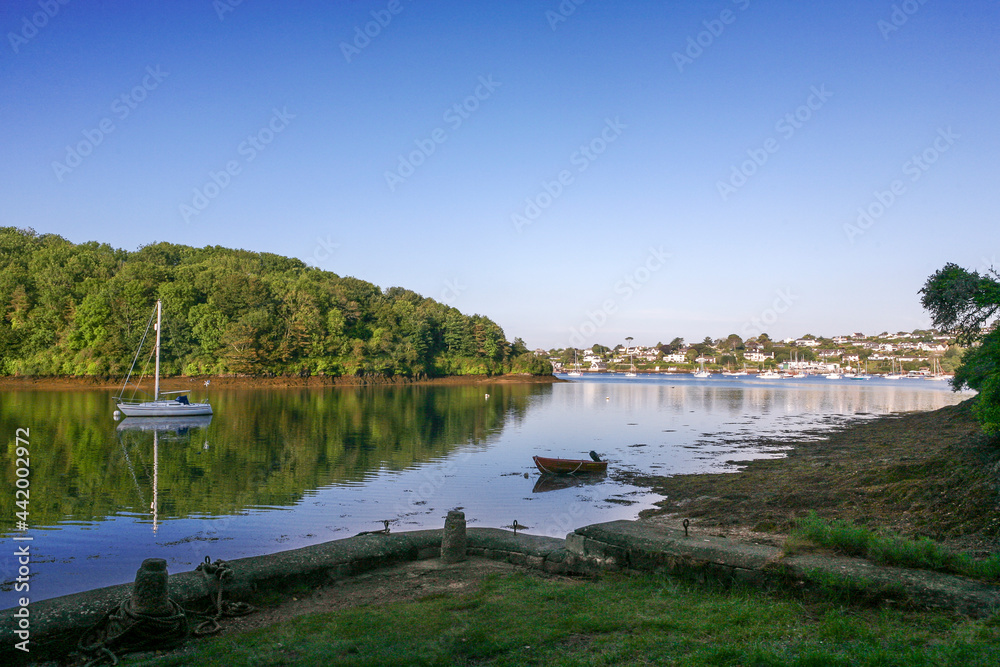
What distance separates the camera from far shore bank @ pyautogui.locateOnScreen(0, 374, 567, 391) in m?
84.8

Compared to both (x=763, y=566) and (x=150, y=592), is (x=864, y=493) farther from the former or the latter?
(x=150, y=592)

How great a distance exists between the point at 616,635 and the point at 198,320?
10616 centimetres

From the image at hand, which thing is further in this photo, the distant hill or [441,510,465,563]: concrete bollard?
the distant hill

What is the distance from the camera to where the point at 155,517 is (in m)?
16.9

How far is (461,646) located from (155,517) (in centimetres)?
1440

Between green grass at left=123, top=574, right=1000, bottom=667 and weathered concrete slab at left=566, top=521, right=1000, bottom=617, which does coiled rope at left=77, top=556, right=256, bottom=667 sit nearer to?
green grass at left=123, top=574, right=1000, bottom=667

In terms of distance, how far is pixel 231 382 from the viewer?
3834 inches

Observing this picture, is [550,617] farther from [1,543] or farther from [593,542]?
[1,543]

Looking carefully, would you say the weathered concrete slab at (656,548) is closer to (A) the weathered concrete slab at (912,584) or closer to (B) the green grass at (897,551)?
(A) the weathered concrete slab at (912,584)

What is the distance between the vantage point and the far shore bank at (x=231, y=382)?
8475cm

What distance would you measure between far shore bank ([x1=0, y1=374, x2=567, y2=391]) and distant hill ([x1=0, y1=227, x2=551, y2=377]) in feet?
3.87

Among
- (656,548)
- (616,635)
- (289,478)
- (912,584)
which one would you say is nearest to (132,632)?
(616,635)

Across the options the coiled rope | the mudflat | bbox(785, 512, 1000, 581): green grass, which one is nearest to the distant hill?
the mudflat

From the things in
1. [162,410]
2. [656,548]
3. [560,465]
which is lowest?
[560,465]
